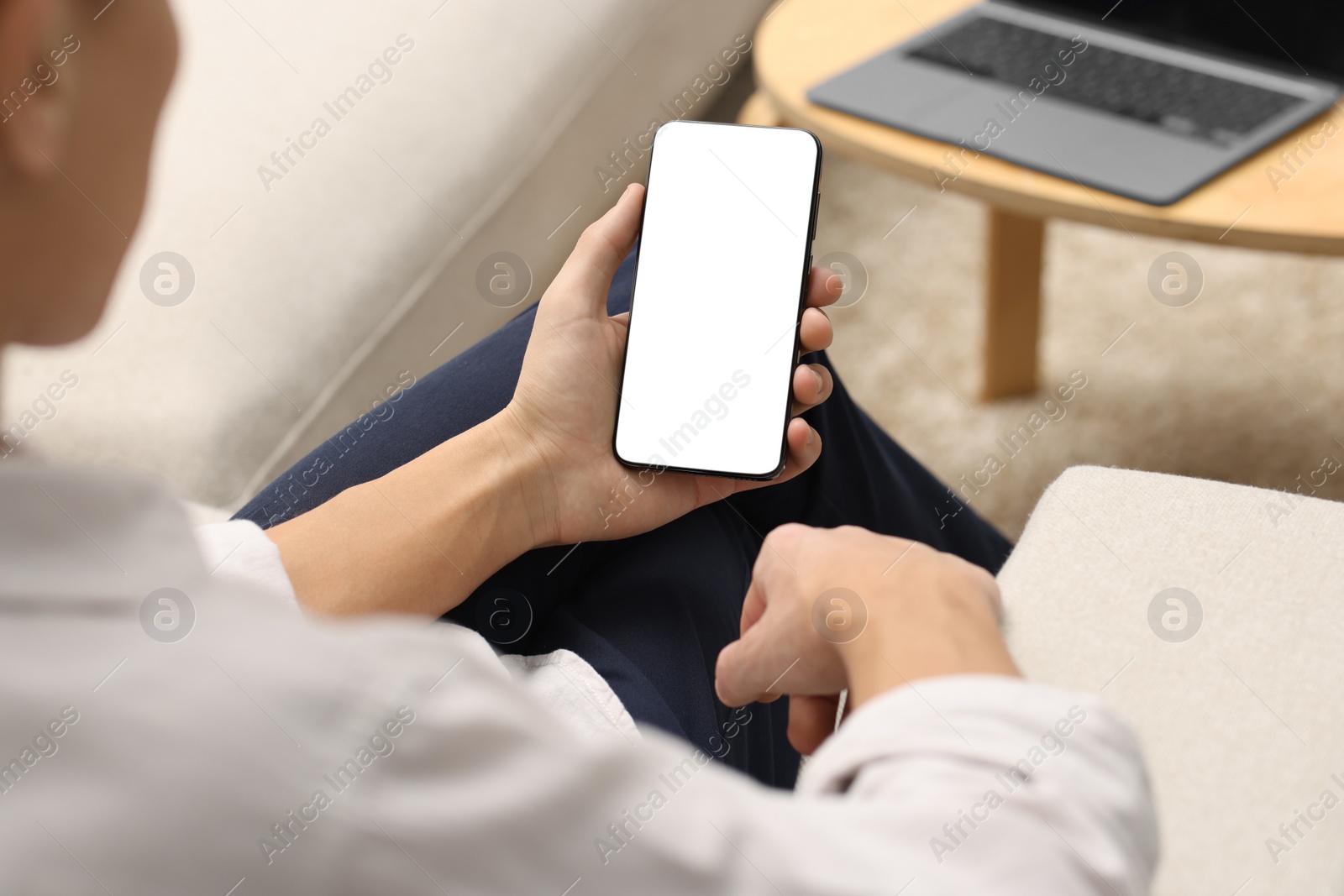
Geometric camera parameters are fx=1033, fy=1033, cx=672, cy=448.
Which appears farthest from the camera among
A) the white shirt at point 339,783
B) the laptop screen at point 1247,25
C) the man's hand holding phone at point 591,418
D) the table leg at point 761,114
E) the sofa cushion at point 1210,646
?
the table leg at point 761,114

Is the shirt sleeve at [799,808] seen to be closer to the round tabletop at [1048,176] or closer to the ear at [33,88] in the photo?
the ear at [33,88]

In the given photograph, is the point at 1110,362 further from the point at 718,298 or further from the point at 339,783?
the point at 339,783

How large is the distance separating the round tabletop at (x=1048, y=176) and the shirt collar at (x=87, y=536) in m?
0.74

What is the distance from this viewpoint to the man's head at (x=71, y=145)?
29 cm

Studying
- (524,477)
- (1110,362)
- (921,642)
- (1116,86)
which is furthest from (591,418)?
(1110,362)

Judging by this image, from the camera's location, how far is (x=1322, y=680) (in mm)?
443

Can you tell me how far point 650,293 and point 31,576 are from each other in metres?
0.48

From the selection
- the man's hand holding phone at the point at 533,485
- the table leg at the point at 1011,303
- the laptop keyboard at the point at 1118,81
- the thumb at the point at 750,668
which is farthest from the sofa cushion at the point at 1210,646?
the table leg at the point at 1011,303

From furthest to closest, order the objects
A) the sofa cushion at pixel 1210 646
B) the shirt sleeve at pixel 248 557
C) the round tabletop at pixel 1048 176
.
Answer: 1. the round tabletop at pixel 1048 176
2. the shirt sleeve at pixel 248 557
3. the sofa cushion at pixel 1210 646

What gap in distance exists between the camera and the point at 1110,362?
1.31 meters

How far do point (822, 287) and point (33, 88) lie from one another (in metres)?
0.49

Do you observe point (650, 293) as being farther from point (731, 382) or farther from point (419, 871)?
point (419, 871)

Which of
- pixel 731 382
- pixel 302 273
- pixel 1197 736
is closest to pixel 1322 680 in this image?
pixel 1197 736

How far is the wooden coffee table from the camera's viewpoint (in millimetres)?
Result: 810
